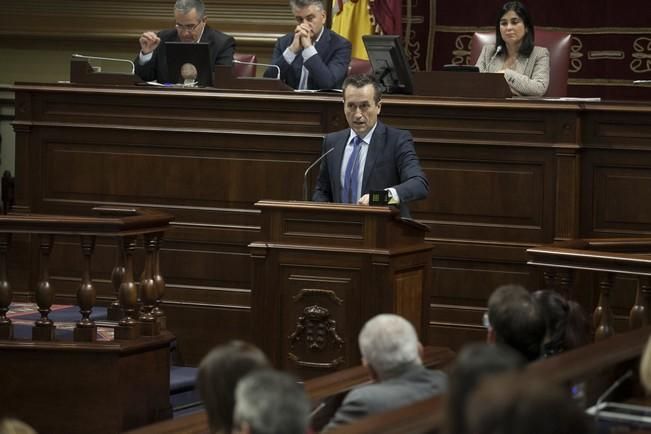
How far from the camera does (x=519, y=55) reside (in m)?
8.41

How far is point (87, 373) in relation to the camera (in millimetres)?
6383

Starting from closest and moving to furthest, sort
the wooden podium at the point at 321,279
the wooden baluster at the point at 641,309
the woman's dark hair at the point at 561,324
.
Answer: the woman's dark hair at the point at 561,324 < the wooden baluster at the point at 641,309 < the wooden podium at the point at 321,279

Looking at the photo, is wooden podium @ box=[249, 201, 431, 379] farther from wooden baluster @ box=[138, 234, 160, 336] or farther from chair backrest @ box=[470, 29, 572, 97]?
chair backrest @ box=[470, 29, 572, 97]

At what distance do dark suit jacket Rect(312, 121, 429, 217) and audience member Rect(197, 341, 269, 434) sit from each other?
11.4 feet

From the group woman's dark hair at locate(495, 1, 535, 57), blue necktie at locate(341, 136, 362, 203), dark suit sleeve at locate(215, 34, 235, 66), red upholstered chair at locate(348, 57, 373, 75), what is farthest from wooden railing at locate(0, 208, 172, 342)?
woman's dark hair at locate(495, 1, 535, 57)

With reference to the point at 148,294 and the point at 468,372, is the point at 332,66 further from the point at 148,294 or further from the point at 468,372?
the point at 468,372

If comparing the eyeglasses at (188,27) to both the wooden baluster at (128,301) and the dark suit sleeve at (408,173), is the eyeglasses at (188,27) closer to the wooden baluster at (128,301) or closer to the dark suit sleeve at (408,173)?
the dark suit sleeve at (408,173)

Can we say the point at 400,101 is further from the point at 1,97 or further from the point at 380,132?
the point at 1,97

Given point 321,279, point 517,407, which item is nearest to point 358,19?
point 321,279

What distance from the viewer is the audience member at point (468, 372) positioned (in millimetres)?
2539

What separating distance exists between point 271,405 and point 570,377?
3.52 ft

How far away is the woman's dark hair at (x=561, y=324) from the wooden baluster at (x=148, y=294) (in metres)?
2.55

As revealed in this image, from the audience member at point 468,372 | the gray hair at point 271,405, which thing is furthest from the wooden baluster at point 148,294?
the audience member at point 468,372

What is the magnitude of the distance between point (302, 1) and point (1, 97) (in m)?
3.84
